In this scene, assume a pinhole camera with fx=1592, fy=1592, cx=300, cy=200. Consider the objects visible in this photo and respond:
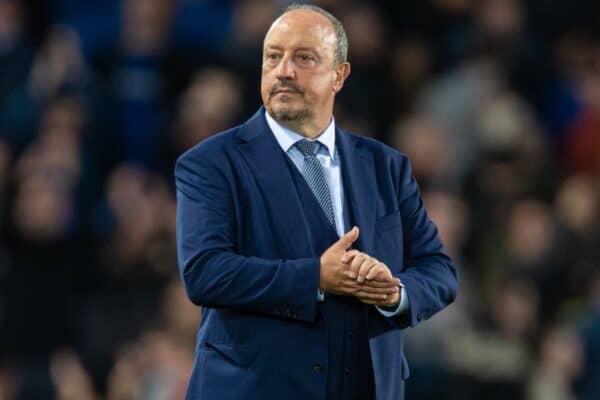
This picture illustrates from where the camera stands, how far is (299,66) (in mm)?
4555

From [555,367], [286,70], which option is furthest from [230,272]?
[555,367]

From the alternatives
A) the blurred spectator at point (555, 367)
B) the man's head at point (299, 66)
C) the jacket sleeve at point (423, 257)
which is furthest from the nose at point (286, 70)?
the blurred spectator at point (555, 367)

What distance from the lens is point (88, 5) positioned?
11.0 meters

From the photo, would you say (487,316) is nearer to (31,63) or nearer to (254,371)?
(31,63)

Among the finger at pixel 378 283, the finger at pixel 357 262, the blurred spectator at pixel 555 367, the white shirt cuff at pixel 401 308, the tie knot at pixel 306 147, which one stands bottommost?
the blurred spectator at pixel 555 367

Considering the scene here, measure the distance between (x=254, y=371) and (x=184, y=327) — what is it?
4.01 metres

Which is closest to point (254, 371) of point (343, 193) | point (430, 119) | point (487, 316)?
point (343, 193)

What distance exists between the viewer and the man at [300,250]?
14.2 ft

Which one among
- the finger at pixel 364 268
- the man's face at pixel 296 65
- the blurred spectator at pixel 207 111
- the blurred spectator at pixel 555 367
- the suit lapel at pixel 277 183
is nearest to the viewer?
the finger at pixel 364 268

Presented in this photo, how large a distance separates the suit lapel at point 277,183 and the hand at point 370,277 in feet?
0.64

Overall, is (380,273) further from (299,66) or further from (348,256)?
(299,66)

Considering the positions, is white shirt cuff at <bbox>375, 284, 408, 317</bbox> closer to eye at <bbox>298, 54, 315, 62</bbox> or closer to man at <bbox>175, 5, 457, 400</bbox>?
man at <bbox>175, 5, 457, 400</bbox>

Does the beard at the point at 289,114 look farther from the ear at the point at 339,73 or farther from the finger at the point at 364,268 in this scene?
the finger at the point at 364,268

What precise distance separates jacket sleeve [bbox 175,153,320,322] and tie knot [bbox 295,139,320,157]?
31cm
